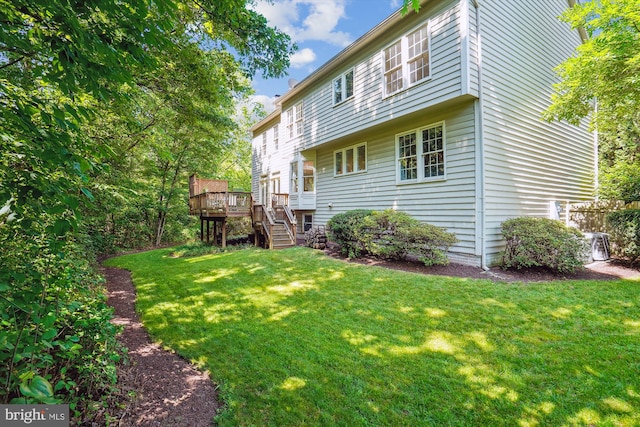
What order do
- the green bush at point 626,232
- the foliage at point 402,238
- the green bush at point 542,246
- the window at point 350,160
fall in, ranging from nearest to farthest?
1. the green bush at point 542,246
2. the foliage at point 402,238
3. the green bush at point 626,232
4. the window at point 350,160

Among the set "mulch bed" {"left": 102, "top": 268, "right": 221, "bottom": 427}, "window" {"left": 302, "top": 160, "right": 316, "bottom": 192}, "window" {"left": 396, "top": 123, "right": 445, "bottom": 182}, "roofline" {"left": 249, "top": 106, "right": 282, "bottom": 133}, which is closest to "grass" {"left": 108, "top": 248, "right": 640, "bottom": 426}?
"mulch bed" {"left": 102, "top": 268, "right": 221, "bottom": 427}

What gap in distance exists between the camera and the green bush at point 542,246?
239 inches

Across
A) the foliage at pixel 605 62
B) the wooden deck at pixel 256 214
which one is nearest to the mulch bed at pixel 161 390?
the wooden deck at pixel 256 214

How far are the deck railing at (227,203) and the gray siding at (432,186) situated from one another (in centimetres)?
416

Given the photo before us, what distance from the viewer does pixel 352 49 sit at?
374 inches

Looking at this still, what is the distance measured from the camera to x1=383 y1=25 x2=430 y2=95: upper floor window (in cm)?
762

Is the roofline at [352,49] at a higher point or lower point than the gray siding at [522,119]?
higher

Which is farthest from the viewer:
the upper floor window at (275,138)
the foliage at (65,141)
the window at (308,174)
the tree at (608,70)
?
the upper floor window at (275,138)

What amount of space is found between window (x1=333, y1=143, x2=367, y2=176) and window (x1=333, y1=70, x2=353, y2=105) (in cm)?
181

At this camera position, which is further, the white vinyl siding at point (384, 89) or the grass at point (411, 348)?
the white vinyl siding at point (384, 89)

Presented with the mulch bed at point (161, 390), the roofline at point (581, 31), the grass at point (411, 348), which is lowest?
the mulch bed at point (161, 390)

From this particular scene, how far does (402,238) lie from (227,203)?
7.83 m

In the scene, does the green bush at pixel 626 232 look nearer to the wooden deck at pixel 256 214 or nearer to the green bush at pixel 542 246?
the green bush at pixel 542 246

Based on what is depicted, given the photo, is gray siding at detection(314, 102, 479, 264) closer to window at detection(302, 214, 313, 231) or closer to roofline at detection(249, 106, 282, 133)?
window at detection(302, 214, 313, 231)
